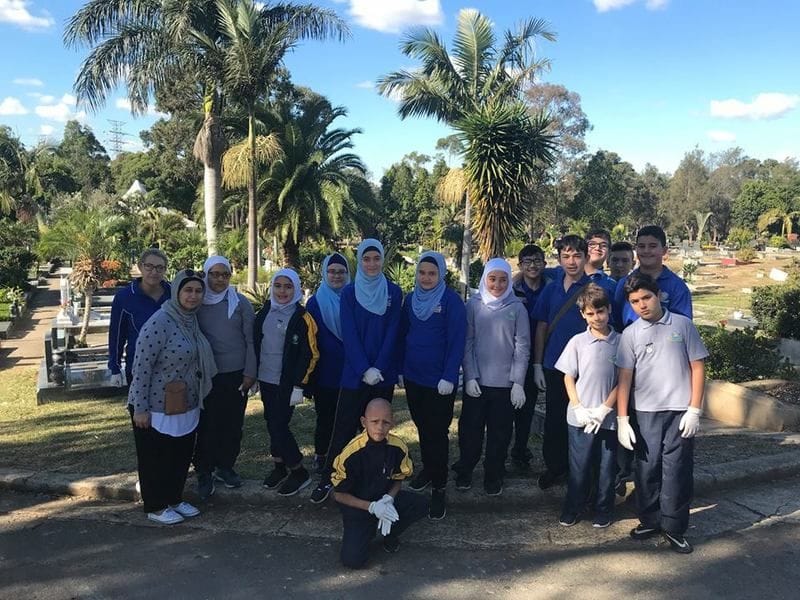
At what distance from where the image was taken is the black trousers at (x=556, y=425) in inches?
151

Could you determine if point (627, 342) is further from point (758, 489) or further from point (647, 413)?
point (758, 489)

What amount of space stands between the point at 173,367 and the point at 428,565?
1819mm

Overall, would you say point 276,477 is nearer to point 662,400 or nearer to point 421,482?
point 421,482

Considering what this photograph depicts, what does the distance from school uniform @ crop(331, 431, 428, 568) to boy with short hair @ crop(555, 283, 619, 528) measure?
1.01 meters

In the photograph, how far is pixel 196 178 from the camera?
38.9m

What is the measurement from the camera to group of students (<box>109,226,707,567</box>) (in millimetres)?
3299

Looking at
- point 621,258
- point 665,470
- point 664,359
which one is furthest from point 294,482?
point 621,258

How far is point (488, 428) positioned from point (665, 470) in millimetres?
1050

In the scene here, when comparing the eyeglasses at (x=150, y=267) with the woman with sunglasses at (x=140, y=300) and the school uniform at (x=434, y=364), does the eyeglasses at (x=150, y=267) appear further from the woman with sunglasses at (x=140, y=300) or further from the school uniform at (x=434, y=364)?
the school uniform at (x=434, y=364)

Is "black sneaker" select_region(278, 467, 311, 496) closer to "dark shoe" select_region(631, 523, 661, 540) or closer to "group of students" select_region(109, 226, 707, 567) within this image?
A: "group of students" select_region(109, 226, 707, 567)

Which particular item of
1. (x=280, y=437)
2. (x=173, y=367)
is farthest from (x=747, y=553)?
(x=173, y=367)

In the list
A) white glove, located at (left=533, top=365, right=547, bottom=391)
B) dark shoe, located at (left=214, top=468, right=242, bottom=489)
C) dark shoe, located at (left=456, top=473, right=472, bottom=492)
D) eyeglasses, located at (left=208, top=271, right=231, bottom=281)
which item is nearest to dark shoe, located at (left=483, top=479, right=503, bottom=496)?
dark shoe, located at (left=456, top=473, right=472, bottom=492)

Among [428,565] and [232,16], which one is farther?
[232,16]

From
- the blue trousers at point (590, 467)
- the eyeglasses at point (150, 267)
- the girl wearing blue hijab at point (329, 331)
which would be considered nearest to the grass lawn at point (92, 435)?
the blue trousers at point (590, 467)
